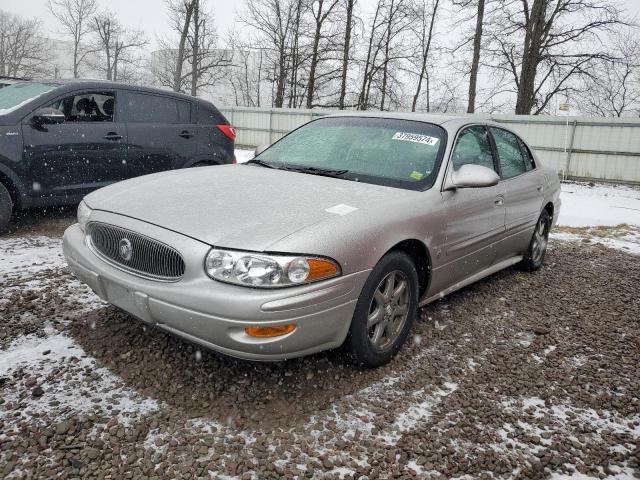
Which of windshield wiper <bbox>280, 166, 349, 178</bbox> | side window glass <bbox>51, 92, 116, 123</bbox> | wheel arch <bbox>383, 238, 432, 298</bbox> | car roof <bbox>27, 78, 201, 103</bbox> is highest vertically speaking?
car roof <bbox>27, 78, 201, 103</bbox>

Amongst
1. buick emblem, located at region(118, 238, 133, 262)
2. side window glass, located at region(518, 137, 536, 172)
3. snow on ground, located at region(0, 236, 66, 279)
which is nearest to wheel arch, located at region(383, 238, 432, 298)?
buick emblem, located at region(118, 238, 133, 262)

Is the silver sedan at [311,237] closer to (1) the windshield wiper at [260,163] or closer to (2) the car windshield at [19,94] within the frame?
(1) the windshield wiper at [260,163]

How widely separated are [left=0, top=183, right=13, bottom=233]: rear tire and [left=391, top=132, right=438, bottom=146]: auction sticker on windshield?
399cm

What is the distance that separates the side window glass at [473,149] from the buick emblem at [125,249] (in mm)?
2208

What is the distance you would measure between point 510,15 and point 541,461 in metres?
24.2

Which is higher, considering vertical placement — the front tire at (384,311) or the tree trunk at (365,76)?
the tree trunk at (365,76)

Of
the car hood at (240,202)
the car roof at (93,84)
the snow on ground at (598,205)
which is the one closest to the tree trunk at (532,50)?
the snow on ground at (598,205)

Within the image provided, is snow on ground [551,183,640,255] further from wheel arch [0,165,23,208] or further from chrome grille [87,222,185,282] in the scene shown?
wheel arch [0,165,23,208]

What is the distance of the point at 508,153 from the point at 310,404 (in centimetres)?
306

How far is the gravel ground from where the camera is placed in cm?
215

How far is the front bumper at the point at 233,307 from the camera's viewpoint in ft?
7.46

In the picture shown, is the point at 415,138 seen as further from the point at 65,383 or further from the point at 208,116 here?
the point at 208,116

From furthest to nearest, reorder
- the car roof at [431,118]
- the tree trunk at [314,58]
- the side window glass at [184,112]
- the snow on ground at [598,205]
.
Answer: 1. the tree trunk at [314,58]
2. the snow on ground at [598,205]
3. the side window glass at [184,112]
4. the car roof at [431,118]

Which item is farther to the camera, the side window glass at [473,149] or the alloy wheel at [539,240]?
the alloy wheel at [539,240]
